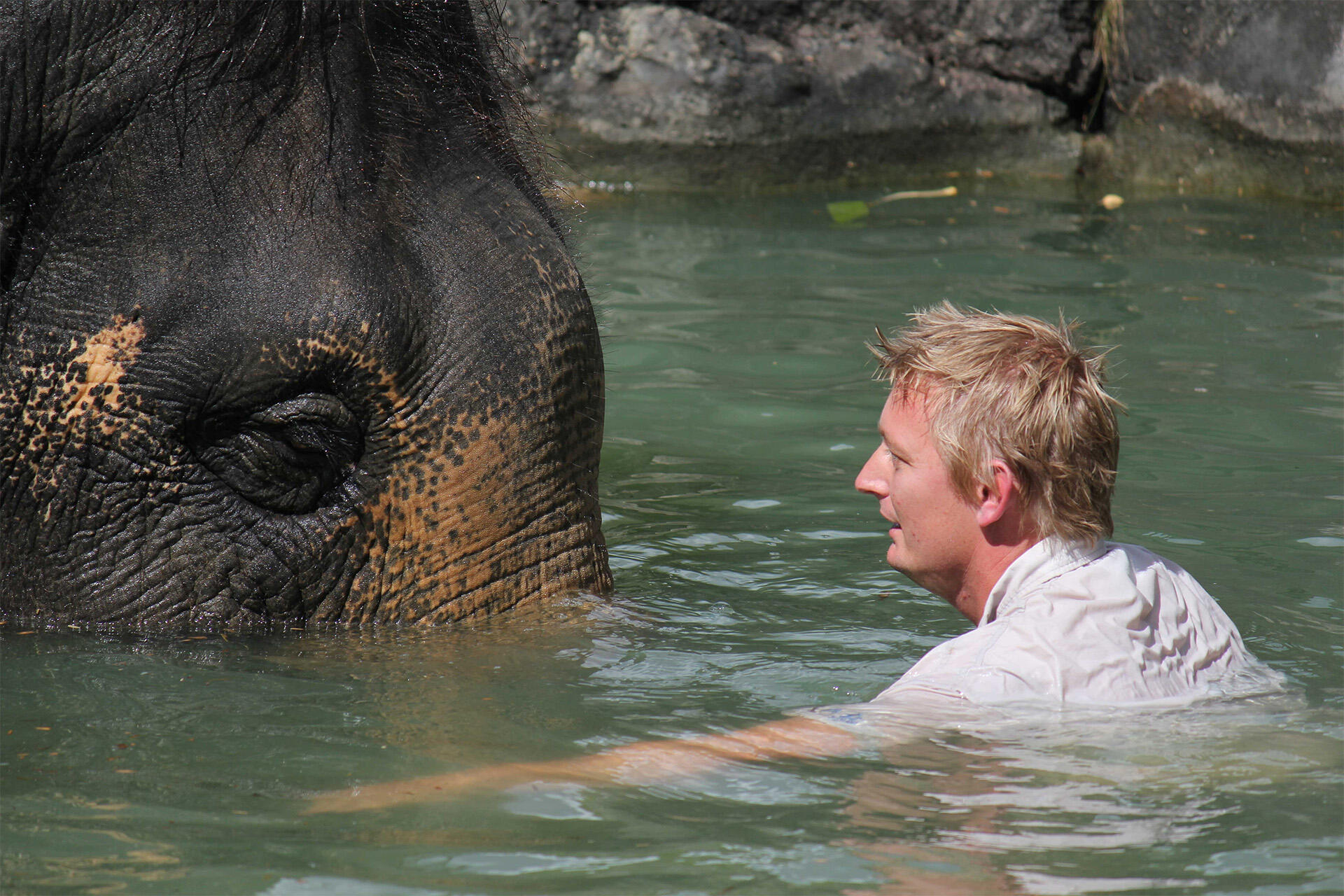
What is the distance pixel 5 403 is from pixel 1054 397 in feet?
6.86

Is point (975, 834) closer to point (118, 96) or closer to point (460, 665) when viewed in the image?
point (460, 665)

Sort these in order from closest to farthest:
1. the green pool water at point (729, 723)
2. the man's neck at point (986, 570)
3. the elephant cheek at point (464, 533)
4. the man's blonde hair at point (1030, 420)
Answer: the green pool water at point (729, 723)
the man's blonde hair at point (1030, 420)
the man's neck at point (986, 570)
the elephant cheek at point (464, 533)

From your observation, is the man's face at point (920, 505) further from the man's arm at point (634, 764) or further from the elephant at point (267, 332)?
the elephant at point (267, 332)

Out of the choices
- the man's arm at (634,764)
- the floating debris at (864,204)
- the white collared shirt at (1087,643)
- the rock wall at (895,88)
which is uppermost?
the rock wall at (895,88)

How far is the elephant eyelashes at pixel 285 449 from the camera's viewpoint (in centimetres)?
331

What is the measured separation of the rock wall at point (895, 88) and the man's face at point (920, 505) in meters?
6.82

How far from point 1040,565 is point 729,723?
67 cm

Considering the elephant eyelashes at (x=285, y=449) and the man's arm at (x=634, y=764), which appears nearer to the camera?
the man's arm at (x=634, y=764)

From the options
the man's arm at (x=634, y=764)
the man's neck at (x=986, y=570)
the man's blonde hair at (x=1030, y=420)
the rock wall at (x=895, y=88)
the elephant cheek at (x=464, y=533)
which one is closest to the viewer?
the man's arm at (x=634, y=764)

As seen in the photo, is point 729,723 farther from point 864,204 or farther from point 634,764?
point 864,204

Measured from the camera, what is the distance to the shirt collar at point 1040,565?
3102 mm

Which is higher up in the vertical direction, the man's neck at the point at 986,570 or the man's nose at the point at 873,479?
the man's nose at the point at 873,479

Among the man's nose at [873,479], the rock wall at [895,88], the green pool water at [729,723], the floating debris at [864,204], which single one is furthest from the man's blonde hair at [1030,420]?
the rock wall at [895,88]

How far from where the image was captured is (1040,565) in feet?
10.3
